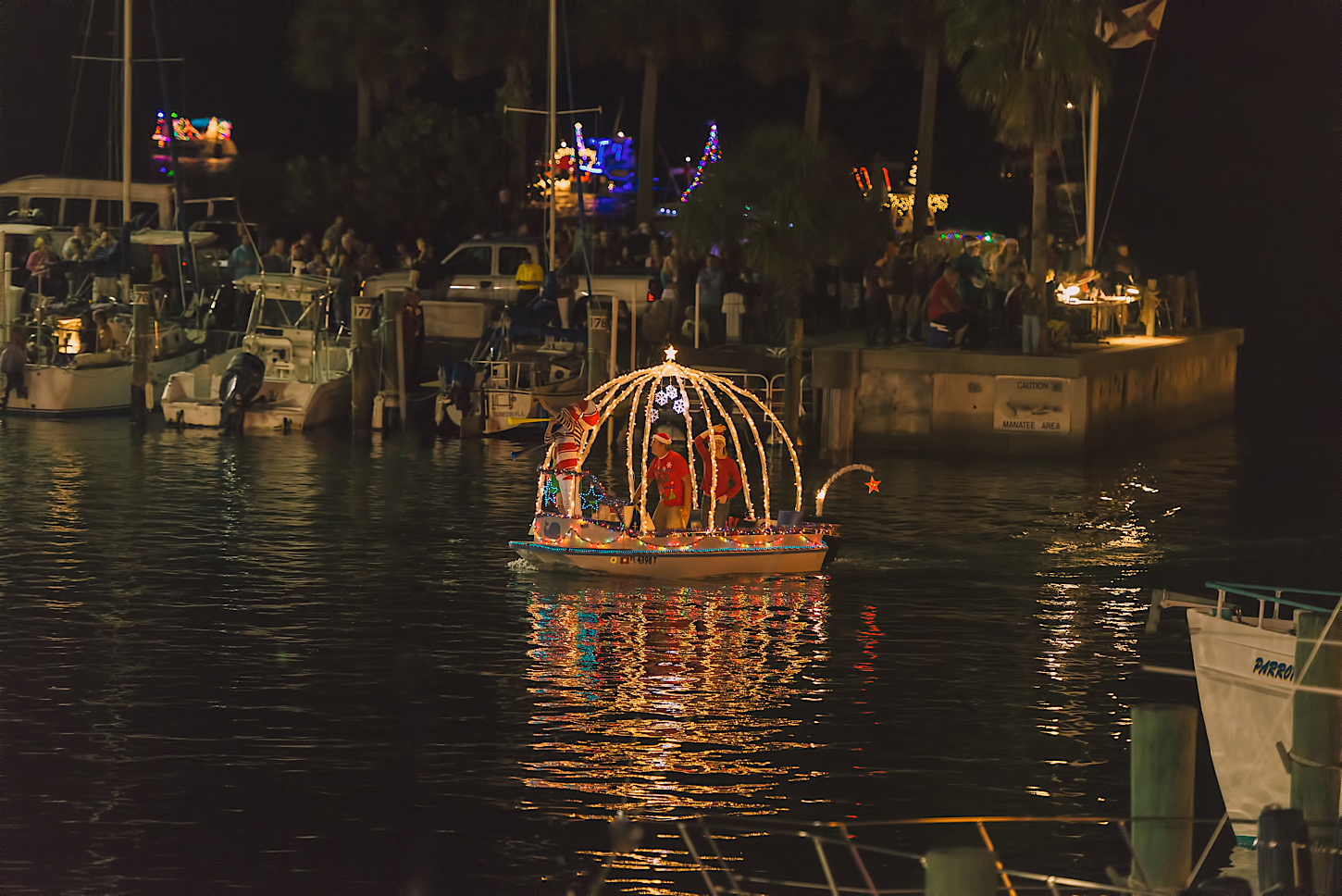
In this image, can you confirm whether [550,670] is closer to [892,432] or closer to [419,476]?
[419,476]

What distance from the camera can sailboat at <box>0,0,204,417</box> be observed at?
37375 mm

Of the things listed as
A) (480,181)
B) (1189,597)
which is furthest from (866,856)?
(480,181)

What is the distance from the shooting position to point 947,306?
34.1 metres

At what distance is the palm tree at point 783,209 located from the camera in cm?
3766

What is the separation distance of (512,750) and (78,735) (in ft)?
11.1

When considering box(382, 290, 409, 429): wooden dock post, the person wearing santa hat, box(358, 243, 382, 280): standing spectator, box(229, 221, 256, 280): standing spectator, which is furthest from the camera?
box(358, 243, 382, 280): standing spectator

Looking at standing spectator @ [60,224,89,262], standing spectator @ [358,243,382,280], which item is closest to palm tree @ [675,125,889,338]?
standing spectator @ [358,243,382,280]

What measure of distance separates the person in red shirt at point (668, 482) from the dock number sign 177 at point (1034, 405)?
1189 cm

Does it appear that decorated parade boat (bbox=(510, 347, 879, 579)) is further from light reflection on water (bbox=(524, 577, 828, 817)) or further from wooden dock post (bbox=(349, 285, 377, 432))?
wooden dock post (bbox=(349, 285, 377, 432))

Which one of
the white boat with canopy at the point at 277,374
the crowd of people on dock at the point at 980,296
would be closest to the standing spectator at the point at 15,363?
the white boat with canopy at the point at 277,374

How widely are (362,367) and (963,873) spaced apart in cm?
2817

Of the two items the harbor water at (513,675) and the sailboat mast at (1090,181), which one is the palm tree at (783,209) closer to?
the sailboat mast at (1090,181)

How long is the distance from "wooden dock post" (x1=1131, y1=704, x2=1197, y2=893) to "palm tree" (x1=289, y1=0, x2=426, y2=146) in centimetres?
4853

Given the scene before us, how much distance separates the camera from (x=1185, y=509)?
28.8 metres
